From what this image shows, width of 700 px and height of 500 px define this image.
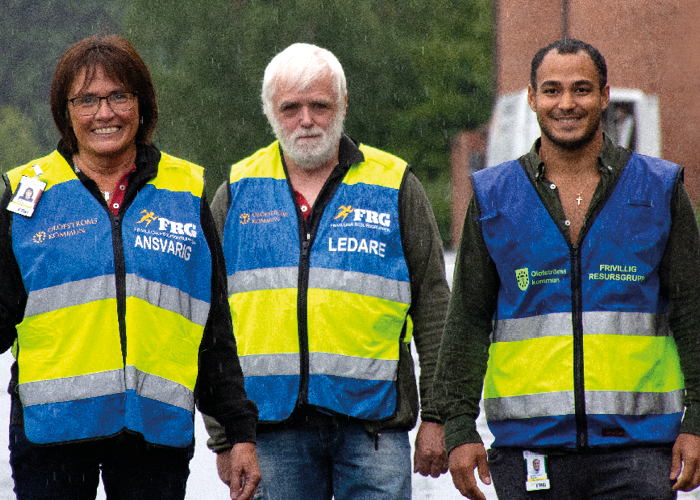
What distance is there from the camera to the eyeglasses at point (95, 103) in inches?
142

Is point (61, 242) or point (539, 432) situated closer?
point (61, 242)

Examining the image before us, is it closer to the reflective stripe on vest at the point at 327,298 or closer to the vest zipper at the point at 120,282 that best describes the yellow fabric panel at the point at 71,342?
the vest zipper at the point at 120,282

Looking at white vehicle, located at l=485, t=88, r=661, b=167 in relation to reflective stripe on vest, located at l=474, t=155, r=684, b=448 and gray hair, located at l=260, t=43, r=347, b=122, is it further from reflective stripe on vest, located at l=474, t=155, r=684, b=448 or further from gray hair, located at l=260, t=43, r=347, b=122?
reflective stripe on vest, located at l=474, t=155, r=684, b=448

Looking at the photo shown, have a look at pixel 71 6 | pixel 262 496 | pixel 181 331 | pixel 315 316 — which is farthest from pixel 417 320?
pixel 71 6

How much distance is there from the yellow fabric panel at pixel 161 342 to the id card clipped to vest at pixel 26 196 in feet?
1.30

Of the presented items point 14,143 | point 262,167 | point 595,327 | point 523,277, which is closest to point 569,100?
point 523,277

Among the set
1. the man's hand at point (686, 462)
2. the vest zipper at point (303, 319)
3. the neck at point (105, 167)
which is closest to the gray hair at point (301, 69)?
the vest zipper at point (303, 319)

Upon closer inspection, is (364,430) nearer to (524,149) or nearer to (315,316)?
(315,316)

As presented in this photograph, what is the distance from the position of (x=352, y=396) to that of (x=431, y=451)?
346 millimetres

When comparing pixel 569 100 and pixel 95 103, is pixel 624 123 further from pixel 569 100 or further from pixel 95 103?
pixel 95 103

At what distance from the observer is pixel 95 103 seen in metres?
3.61

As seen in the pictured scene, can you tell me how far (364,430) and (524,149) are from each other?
2175cm

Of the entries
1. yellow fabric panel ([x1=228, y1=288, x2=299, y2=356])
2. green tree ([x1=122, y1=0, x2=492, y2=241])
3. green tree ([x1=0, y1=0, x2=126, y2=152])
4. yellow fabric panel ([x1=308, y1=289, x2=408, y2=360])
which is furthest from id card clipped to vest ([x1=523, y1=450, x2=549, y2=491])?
green tree ([x1=0, y1=0, x2=126, y2=152])

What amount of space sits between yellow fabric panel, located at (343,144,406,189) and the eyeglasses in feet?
3.59
